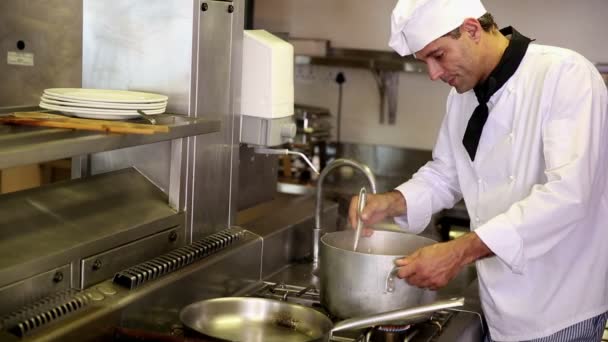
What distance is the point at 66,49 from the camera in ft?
9.96

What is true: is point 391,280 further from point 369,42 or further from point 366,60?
point 369,42

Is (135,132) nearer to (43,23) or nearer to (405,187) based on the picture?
(405,187)

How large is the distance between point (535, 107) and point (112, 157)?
43.4 inches

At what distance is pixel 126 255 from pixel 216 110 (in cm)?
53

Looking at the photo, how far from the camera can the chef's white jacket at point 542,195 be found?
1898 millimetres

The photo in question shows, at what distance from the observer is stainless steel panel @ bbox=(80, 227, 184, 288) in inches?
74.0

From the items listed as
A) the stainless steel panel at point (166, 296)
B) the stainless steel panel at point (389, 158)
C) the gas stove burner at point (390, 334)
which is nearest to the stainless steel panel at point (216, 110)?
the stainless steel panel at point (166, 296)

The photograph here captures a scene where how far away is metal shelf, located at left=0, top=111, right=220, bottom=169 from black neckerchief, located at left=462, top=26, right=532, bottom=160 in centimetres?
74

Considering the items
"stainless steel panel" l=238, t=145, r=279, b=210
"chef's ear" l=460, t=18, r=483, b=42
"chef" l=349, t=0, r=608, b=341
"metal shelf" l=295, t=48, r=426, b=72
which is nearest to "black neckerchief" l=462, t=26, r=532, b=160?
"chef" l=349, t=0, r=608, b=341

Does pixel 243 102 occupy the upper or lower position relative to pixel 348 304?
upper

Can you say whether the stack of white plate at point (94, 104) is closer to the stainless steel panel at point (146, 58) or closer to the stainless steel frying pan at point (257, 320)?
the stainless steel panel at point (146, 58)

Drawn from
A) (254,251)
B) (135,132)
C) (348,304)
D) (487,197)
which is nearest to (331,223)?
(254,251)

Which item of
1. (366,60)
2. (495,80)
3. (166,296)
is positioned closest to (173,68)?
(166,296)

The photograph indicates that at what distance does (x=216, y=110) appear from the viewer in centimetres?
234
